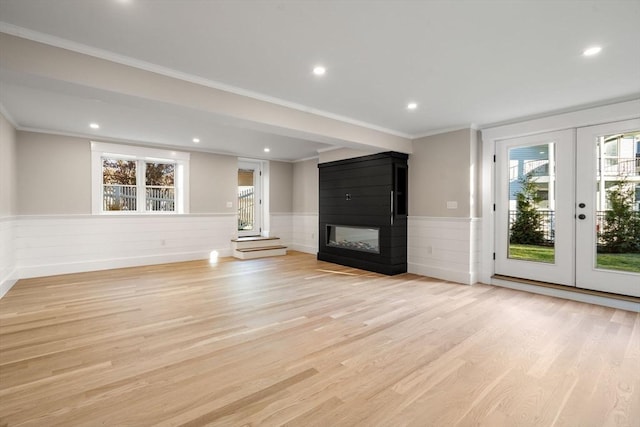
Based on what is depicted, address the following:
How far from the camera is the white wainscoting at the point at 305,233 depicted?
25.1ft

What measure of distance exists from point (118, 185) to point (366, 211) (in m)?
4.86

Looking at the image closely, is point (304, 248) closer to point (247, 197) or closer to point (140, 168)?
point (247, 197)

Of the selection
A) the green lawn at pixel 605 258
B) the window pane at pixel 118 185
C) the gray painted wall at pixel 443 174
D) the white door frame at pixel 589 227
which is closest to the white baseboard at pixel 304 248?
the gray painted wall at pixel 443 174

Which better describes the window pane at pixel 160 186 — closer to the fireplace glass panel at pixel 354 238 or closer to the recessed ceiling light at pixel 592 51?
the fireplace glass panel at pixel 354 238

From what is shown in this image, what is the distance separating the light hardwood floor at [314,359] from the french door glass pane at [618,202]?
716mm

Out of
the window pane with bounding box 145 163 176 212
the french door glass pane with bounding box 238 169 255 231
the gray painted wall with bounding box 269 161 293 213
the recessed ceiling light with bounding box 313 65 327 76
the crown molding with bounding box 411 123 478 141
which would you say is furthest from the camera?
the french door glass pane with bounding box 238 169 255 231

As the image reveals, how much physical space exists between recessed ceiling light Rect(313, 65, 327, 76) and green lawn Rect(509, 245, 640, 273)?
3.80m

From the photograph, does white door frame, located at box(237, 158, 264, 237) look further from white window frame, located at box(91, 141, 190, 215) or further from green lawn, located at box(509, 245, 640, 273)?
green lawn, located at box(509, 245, 640, 273)

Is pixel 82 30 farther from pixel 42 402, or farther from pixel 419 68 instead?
pixel 419 68

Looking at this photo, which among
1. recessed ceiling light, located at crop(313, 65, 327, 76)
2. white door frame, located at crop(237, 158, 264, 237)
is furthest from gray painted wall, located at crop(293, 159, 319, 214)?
recessed ceiling light, located at crop(313, 65, 327, 76)

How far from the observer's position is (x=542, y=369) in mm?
2152

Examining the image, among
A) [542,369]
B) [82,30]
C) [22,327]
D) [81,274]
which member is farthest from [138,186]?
[542,369]

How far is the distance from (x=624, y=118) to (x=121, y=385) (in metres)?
5.49

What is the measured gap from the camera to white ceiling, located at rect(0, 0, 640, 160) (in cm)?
195
